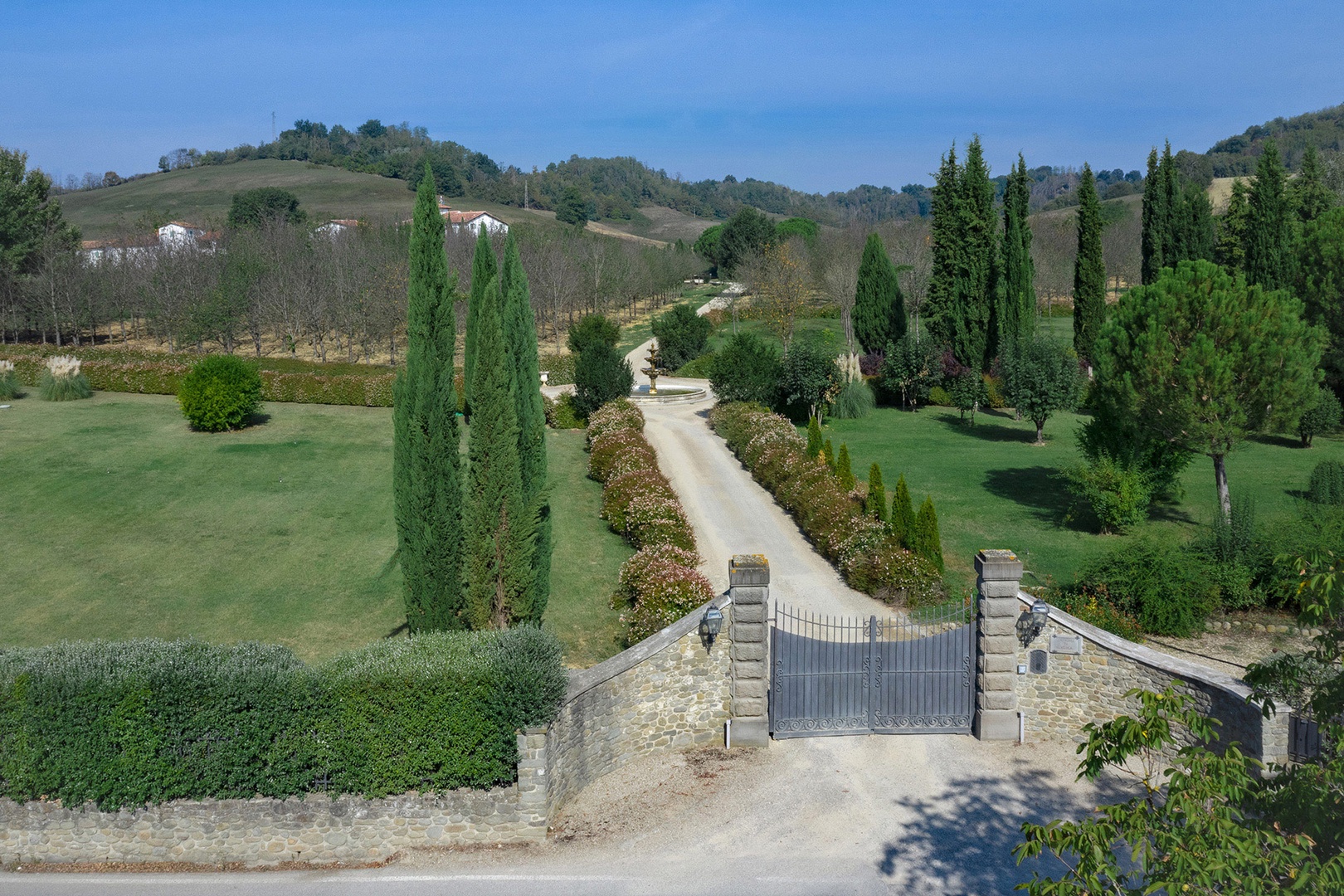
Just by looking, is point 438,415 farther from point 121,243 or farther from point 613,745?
point 121,243

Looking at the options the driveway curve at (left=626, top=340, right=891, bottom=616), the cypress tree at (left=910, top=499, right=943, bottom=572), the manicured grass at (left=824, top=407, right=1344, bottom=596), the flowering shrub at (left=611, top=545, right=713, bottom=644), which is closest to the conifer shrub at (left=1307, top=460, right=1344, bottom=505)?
the manicured grass at (left=824, top=407, right=1344, bottom=596)

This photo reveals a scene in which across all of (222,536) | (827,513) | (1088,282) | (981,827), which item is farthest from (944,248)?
(981,827)

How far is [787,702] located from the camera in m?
11.9

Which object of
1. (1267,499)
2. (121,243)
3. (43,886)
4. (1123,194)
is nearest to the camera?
(43,886)

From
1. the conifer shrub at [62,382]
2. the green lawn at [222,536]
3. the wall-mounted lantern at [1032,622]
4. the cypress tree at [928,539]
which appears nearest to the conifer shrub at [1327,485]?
the cypress tree at [928,539]

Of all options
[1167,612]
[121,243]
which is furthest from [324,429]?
[121,243]

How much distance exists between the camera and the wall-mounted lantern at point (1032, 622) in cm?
1147

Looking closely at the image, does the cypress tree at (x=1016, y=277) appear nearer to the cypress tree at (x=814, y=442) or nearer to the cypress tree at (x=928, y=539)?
the cypress tree at (x=814, y=442)

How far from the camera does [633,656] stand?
36.8ft

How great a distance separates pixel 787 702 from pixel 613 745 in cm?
220

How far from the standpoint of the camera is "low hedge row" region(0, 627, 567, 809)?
948 cm

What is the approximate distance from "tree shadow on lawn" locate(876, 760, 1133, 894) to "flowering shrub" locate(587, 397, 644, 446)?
706 inches

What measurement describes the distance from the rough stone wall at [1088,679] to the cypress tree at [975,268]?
24.8m

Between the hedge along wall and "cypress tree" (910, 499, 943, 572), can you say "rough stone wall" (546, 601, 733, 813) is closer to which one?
"cypress tree" (910, 499, 943, 572)
